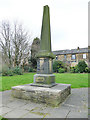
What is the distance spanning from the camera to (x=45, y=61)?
162 inches

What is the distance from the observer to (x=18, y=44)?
58.7 feet

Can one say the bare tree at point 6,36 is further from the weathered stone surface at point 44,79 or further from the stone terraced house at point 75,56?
the weathered stone surface at point 44,79

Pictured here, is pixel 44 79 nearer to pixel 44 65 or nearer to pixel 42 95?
pixel 44 65

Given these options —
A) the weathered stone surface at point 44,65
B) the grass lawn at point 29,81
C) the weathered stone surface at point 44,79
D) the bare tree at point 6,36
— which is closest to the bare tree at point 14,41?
the bare tree at point 6,36

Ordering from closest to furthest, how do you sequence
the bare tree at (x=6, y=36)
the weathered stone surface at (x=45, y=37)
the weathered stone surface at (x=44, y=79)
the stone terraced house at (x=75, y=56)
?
the weathered stone surface at (x=44, y=79)
the weathered stone surface at (x=45, y=37)
the bare tree at (x=6, y=36)
the stone terraced house at (x=75, y=56)

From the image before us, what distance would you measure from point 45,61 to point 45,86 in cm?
113

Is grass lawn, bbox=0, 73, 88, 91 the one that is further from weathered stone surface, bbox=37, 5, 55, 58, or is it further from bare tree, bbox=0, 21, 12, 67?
bare tree, bbox=0, 21, 12, 67

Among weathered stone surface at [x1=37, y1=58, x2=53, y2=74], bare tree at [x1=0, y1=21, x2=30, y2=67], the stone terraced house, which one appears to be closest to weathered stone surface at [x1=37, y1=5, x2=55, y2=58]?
weathered stone surface at [x1=37, y1=58, x2=53, y2=74]

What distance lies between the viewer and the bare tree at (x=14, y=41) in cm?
1733

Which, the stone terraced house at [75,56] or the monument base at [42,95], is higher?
the stone terraced house at [75,56]

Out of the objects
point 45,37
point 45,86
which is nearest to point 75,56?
point 45,37

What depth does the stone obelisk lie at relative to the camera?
12.8 ft

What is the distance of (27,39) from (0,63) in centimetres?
1812

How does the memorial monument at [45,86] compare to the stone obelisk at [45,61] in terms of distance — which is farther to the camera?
the stone obelisk at [45,61]
